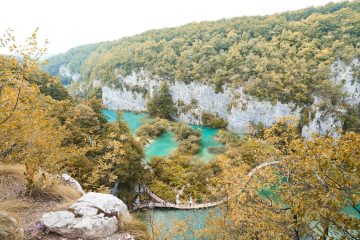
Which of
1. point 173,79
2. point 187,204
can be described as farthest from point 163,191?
point 173,79

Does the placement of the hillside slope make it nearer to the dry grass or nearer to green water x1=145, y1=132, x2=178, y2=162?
green water x1=145, y1=132, x2=178, y2=162

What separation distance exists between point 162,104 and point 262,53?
26.4m

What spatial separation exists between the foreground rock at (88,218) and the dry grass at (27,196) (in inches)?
21.3

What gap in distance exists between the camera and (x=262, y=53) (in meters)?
65.1

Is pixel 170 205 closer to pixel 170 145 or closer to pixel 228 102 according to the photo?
pixel 170 145

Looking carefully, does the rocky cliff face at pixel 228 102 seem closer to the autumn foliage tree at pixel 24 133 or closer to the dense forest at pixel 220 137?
the dense forest at pixel 220 137

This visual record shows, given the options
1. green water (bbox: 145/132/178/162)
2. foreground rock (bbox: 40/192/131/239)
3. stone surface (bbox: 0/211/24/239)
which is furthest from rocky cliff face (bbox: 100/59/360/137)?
stone surface (bbox: 0/211/24/239)

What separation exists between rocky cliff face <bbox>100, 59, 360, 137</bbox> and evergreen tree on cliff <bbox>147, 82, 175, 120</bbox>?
181 cm

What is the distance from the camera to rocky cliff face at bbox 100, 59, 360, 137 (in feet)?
163

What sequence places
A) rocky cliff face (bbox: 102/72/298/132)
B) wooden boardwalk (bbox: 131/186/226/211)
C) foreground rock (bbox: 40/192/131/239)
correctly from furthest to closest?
rocky cliff face (bbox: 102/72/298/132)
wooden boardwalk (bbox: 131/186/226/211)
foreground rock (bbox: 40/192/131/239)

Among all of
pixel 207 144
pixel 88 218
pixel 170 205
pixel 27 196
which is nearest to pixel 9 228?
pixel 88 218

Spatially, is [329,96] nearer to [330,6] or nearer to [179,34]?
[330,6]

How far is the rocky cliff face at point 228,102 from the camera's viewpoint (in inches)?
1960

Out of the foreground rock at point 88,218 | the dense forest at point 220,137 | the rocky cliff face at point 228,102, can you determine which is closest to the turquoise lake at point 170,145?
the dense forest at point 220,137
